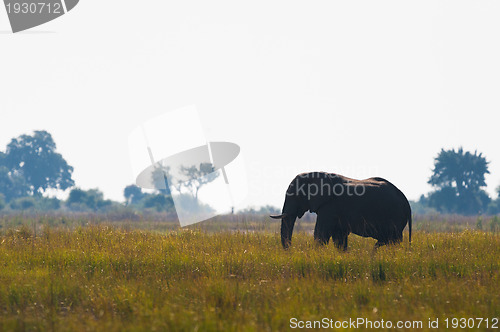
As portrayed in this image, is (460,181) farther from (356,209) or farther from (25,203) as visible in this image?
(356,209)

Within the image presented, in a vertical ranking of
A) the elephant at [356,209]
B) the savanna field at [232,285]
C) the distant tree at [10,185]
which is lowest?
the savanna field at [232,285]

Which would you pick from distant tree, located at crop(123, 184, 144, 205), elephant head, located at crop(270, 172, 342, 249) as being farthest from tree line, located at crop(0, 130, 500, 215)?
elephant head, located at crop(270, 172, 342, 249)

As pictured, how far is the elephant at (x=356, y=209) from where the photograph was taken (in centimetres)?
1096

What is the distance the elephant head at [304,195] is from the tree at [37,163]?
78.2 m

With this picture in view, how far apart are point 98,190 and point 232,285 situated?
75.8m

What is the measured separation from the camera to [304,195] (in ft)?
38.9

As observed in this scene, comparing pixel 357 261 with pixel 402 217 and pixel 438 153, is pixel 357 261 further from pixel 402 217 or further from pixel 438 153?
pixel 438 153

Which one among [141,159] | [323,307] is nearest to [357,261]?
[323,307]

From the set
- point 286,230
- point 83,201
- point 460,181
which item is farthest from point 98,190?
point 286,230

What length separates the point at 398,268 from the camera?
8.97 meters

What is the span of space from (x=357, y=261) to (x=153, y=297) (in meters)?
3.65

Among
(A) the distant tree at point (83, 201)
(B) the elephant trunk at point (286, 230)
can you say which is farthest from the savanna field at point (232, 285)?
(A) the distant tree at point (83, 201)

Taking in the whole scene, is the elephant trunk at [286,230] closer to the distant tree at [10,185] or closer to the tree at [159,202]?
the tree at [159,202]

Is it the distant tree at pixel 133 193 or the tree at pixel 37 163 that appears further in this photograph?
the distant tree at pixel 133 193
